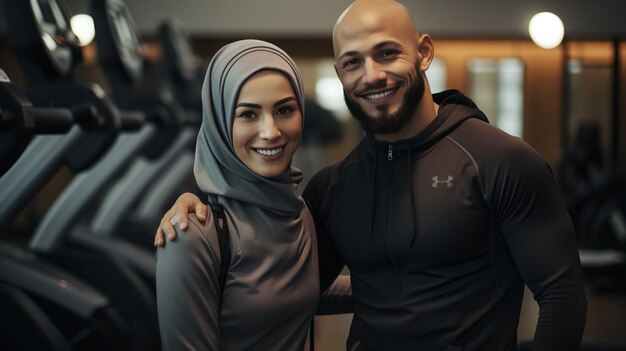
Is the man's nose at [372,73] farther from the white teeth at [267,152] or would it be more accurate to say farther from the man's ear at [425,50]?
the white teeth at [267,152]

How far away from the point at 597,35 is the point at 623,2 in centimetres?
47

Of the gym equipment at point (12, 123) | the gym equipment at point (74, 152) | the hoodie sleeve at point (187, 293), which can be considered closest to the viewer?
the hoodie sleeve at point (187, 293)

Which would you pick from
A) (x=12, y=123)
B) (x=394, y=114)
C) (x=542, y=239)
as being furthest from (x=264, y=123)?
(x=12, y=123)

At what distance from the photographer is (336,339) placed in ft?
13.6

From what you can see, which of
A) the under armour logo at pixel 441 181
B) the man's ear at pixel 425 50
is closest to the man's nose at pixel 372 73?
the man's ear at pixel 425 50

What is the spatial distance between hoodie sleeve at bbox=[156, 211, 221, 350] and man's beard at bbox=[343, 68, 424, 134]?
501 millimetres

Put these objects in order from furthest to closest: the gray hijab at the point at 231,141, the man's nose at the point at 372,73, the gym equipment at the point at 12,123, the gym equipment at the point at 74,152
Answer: the gym equipment at the point at 74,152, the gym equipment at the point at 12,123, the man's nose at the point at 372,73, the gray hijab at the point at 231,141

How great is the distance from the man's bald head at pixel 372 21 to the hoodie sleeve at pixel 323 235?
1.08 ft

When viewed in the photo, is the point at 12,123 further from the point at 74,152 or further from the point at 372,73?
the point at 372,73

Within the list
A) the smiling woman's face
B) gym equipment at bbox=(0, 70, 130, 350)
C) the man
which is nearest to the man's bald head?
the man

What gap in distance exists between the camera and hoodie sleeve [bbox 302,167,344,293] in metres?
1.95

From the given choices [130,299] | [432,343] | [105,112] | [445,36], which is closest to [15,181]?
[105,112]

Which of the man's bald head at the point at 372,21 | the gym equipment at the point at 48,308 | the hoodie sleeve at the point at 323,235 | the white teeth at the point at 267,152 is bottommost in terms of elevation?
the gym equipment at the point at 48,308

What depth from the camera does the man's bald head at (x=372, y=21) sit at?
1785 mm
